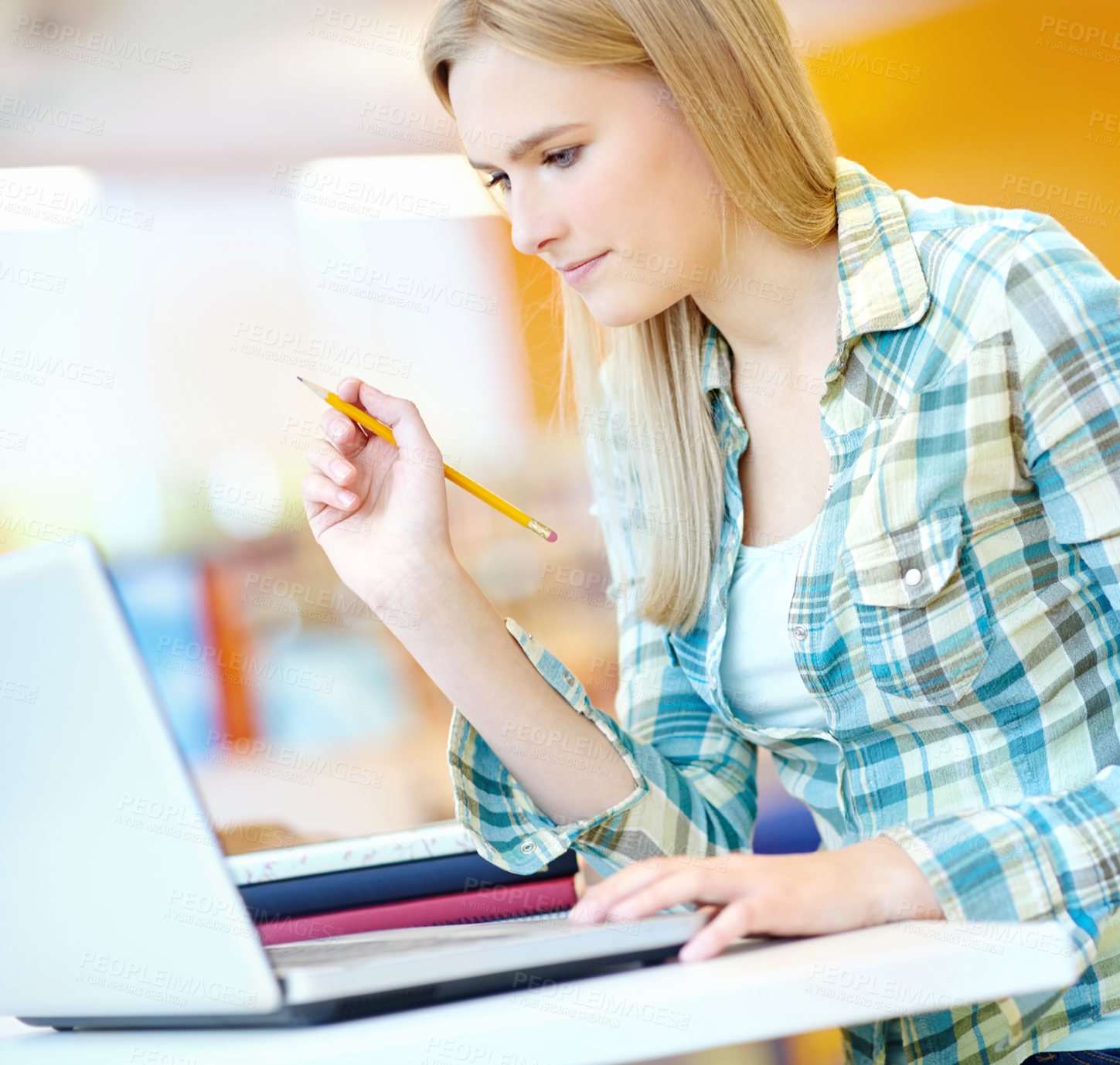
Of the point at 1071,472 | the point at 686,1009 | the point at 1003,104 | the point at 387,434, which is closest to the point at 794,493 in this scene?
the point at 1071,472

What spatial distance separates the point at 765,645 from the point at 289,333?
8.43 ft

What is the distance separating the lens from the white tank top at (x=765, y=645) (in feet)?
3.03

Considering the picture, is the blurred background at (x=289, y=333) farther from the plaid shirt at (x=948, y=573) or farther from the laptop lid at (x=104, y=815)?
the laptop lid at (x=104, y=815)

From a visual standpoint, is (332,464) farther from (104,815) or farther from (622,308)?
(104,815)

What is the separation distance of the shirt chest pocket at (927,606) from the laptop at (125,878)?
41 centimetres

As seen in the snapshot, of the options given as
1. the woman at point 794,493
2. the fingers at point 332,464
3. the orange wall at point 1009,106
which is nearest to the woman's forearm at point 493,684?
the woman at point 794,493

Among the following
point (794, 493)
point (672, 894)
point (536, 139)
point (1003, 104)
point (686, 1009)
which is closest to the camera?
point (686, 1009)

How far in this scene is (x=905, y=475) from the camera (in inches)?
31.6

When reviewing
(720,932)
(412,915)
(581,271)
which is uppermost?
(581,271)

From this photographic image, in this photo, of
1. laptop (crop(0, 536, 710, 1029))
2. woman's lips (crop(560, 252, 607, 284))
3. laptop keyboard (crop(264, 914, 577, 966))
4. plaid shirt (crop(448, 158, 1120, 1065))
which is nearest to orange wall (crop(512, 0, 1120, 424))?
woman's lips (crop(560, 252, 607, 284))

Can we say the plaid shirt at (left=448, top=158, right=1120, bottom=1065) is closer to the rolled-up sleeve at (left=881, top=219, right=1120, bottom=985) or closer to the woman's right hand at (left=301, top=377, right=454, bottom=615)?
the rolled-up sleeve at (left=881, top=219, right=1120, bottom=985)

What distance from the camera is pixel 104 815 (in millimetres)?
438

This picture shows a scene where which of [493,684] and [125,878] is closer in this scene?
[125,878]

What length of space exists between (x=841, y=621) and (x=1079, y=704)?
0.19 m
